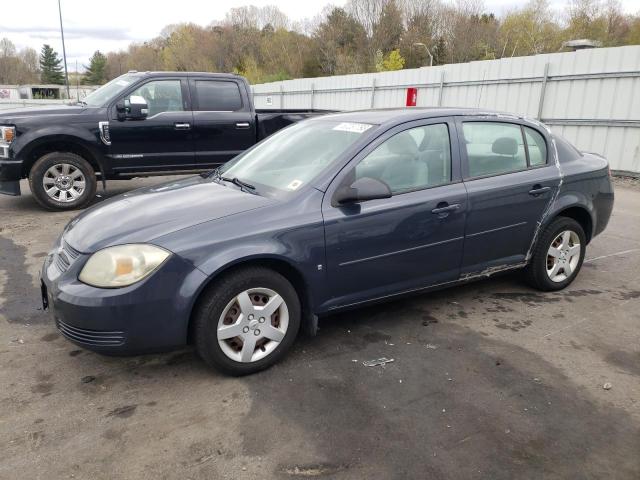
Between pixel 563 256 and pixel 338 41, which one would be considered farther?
pixel 338 41

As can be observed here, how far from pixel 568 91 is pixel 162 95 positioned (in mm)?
8643

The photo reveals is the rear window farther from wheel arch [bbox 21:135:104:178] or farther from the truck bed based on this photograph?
wheel arch [bbox 21:135:104:178]

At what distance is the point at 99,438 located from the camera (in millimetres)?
2650

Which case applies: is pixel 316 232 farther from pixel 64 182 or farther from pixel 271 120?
pixel 271 120

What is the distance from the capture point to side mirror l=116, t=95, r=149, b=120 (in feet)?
23.7

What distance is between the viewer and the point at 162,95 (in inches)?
307

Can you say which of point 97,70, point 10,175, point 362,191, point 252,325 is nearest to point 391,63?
point 10,175

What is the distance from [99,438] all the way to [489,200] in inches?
116

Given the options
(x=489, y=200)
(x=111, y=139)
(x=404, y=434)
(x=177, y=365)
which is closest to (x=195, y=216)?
(x=177, y=365)

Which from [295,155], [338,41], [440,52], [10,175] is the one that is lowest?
[10,175]

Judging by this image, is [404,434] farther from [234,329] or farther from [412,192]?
[412,192]

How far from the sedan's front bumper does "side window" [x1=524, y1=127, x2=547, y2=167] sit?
287 centimetres

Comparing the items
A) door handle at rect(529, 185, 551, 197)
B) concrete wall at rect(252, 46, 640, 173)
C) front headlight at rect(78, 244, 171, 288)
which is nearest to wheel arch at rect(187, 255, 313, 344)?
front headlight at rect(78, 244, 171, 288)

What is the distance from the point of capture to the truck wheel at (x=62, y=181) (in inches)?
283
